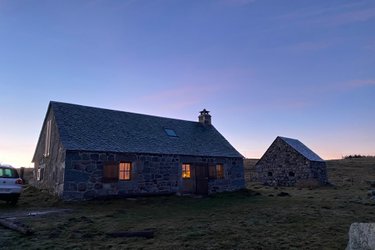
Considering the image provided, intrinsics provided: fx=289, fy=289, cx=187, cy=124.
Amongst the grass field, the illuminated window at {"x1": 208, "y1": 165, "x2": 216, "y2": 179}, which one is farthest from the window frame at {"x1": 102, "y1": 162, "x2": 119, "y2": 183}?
the illuminated window at {"x1": 208, "y1": 165, "x2": 216, "y2": 179}

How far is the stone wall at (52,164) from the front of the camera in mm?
15614

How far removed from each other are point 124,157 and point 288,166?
1978 cm

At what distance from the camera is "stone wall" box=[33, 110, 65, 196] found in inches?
615

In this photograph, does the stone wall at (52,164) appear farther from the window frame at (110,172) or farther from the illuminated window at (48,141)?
the window frame at (110,172)

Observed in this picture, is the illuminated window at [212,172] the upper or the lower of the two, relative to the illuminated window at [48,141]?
lower

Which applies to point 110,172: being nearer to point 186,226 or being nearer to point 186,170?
point 186,170

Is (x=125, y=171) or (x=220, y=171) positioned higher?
(x=125, y=171)

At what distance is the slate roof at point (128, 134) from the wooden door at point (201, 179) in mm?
1005

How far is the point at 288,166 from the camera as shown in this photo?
30391mm

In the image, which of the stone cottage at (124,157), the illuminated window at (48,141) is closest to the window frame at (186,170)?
the stone cottage at (124,157)

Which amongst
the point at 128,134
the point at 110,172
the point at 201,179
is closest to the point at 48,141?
the point at 128,134

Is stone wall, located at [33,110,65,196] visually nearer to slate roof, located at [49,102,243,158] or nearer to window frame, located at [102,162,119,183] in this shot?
slate roof, located at [49,102,243,158]

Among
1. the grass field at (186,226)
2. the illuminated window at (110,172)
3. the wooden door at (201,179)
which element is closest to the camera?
the grass field at (186,226)

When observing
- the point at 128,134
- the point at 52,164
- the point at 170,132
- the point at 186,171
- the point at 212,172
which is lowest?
the point at 212,172
